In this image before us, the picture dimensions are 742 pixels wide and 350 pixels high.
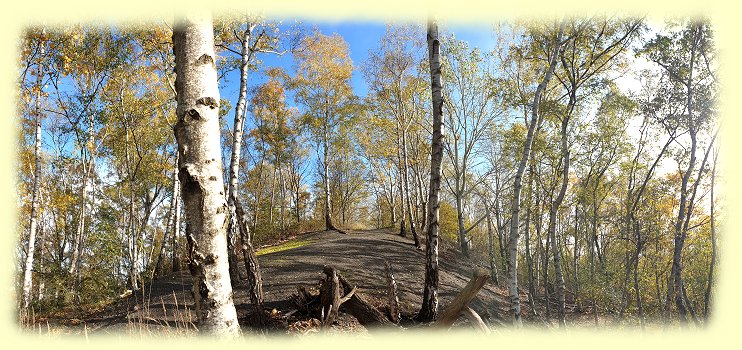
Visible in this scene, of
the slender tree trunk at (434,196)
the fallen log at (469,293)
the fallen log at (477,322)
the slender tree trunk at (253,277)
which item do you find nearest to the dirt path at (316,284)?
the slender tree trunk at (253,277)

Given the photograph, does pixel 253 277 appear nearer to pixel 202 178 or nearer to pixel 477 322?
pixel 477 322

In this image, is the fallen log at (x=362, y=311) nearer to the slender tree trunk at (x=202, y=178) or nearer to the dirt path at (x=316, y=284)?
the dirt path at (x=316, y=284)

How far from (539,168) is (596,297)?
213 inches

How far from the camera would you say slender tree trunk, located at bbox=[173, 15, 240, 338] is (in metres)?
1.79

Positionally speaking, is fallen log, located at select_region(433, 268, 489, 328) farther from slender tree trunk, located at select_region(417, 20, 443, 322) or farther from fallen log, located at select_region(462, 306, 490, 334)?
slender tree trunk, located at select_region(417, 20, 443, 322)

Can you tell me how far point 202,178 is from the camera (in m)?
1.82

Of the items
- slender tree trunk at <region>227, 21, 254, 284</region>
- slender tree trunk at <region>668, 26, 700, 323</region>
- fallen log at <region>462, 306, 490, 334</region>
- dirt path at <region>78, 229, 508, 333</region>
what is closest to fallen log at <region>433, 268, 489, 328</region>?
fallen log at <region>462, 306, 490, 334</region>

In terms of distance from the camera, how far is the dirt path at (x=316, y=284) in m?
6.27

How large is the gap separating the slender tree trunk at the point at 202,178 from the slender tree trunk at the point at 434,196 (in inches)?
190

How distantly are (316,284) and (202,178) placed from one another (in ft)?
19.7

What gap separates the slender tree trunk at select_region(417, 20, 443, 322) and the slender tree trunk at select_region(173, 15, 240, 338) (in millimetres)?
4814

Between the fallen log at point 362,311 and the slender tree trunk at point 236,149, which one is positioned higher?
the slender tree trunk at point 236,149

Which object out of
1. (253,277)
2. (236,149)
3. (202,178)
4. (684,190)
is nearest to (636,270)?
(684,190)

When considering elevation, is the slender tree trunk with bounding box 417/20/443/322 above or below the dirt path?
above
